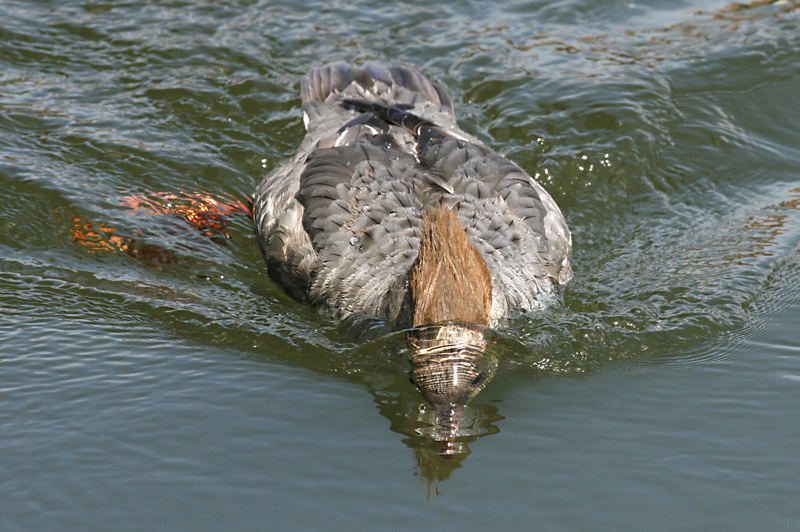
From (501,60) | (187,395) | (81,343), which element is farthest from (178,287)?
(501,60)

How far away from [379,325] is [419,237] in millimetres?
720

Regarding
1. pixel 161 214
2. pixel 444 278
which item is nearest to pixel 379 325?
pixel 444 278

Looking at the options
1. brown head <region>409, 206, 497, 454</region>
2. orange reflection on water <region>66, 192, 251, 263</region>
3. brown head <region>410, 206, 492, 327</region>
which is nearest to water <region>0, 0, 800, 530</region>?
orange reflection on water <region>66, 192, 251, 263</region>

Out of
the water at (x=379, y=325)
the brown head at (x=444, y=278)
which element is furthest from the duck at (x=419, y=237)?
the water at (x=379, y=325)

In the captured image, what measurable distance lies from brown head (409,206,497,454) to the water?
0.78 feet

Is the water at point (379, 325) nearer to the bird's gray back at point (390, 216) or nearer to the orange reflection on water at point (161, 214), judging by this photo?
the orange reflection on water at point (161, 214)

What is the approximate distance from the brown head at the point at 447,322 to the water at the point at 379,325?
24cm

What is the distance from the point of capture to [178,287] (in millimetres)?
7281

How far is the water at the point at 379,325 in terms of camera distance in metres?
4.96

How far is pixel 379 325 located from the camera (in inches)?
251

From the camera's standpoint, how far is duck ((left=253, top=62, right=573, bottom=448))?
5.73 meters

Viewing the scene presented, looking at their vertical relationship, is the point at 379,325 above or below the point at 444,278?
below

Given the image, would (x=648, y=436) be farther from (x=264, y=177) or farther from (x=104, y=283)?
(x=264, y=177)

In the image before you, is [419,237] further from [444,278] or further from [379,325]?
[444,278]
